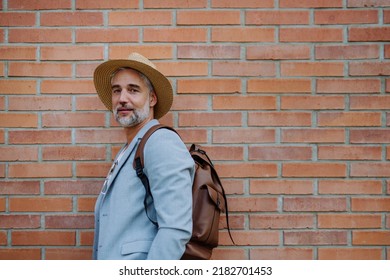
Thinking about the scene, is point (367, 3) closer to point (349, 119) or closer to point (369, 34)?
point (369, 34)

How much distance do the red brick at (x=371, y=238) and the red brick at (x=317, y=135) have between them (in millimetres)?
558

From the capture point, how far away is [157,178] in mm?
2006

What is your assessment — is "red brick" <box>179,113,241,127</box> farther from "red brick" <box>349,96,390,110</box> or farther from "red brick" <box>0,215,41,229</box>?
"red brick" <box>0,215,41,229</box>

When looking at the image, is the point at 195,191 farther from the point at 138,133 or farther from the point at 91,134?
the point at 91,134

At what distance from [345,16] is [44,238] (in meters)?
2.21

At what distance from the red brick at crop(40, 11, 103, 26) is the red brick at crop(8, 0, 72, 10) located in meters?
0.04

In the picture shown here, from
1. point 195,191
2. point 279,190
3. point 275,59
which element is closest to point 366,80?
point 275,59

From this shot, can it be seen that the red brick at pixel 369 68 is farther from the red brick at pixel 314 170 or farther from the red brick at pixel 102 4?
the red brick at pixel 102 4

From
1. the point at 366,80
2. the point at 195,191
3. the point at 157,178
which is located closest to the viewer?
the point at 157,178

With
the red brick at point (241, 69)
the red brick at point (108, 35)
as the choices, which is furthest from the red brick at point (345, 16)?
the red brick at point (108, 35)

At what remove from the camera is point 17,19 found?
2.69m

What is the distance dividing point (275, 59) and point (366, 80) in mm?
543

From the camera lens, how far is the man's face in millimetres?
2320

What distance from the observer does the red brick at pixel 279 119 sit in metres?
2.66
